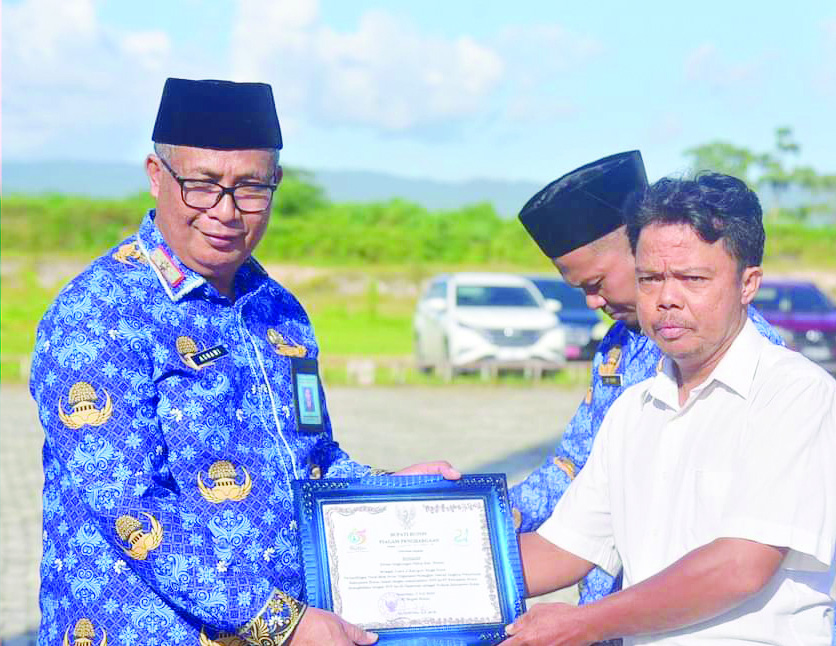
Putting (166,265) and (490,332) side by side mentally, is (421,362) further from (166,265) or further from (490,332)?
(166,265)

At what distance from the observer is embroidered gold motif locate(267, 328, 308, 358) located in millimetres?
3248

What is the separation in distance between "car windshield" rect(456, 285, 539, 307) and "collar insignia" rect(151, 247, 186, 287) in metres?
16.3

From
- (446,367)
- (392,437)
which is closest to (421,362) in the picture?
(446,367)

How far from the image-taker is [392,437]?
13.5 meters

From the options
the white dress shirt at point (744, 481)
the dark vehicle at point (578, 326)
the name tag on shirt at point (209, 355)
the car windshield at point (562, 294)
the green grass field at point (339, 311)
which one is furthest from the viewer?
the car windshield at point (562, 294)

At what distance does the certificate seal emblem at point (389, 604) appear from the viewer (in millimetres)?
3072

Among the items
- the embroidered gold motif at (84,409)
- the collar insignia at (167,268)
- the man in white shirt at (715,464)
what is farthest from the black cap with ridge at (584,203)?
the embroidered gold motif at (84,409)

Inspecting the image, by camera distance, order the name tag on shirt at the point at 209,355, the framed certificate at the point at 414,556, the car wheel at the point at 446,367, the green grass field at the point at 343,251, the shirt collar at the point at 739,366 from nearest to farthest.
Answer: the shirt collar at the point at 739,366 < the name tag on shirt at the point at 209,355 < the framed certificate at the point at 414,556 < the car wheel at the point at 446,367 < the green grass field at the point at 343,251

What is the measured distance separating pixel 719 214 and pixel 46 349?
148 cm

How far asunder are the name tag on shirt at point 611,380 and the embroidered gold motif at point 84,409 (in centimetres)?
152

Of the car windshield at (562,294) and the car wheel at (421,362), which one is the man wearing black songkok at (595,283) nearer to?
the car wheel at (421,362)

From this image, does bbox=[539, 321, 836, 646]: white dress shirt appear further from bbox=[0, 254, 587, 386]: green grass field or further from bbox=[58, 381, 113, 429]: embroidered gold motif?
bbox=[0, 254, 587, 386]: green grass field

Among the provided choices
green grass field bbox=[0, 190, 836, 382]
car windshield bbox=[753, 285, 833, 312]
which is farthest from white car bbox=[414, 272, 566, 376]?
green grass field bbox=[0, 190, 836, 382]

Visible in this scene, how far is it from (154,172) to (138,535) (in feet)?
2.97
